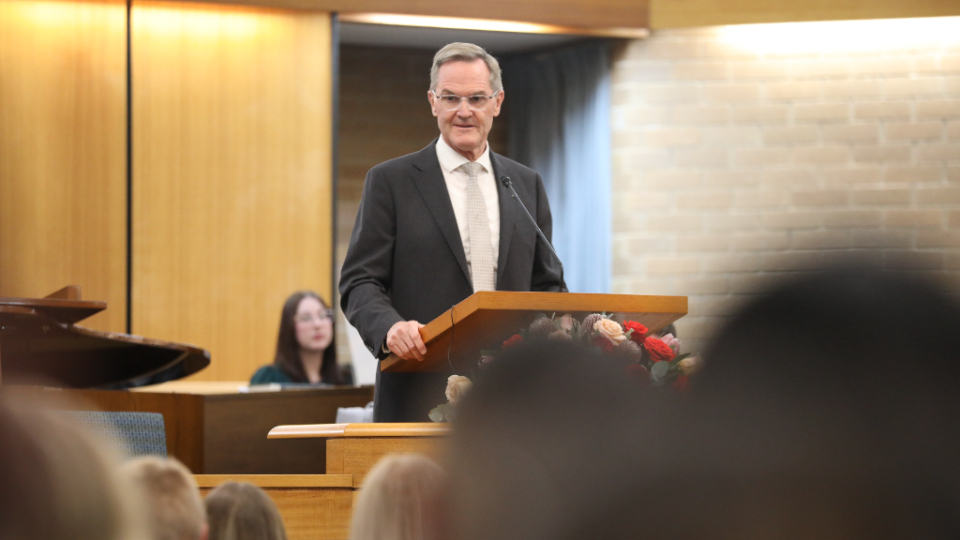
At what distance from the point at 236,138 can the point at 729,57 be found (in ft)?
8.41

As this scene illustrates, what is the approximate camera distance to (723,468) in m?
0.57

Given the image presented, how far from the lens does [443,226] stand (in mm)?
1965

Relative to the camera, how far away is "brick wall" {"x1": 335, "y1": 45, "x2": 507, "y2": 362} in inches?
246

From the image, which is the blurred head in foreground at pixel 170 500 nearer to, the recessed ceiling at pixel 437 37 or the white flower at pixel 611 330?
the white flower at pixel 611 330

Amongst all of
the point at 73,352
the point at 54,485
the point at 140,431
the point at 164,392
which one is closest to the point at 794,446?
the point at 54,485

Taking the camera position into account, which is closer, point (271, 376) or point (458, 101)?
point (458, 101)

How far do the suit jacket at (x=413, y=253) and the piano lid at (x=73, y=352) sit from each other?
0.94m

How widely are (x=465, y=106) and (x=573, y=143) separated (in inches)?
150

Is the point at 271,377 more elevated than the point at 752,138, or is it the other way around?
the point at 752,138

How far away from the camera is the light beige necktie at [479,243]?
6.45ft

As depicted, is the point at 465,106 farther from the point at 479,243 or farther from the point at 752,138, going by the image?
the point at 752,138

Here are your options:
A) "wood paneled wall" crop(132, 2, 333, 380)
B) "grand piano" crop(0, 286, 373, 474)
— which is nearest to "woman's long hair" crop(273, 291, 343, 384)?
"wood paneled wall" crop(132, 2, 333, 380)

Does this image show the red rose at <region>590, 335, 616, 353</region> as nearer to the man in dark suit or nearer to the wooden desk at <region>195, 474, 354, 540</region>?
the wooden desk at <region>195, 474, 354, 540</region>

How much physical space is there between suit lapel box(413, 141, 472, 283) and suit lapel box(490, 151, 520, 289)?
0.07 metres
